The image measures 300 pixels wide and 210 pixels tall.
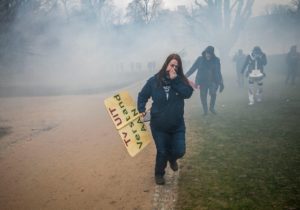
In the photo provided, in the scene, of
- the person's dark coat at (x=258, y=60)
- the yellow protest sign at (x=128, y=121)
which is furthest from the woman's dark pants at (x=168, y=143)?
the person's dark coat at (x=258, y=60)

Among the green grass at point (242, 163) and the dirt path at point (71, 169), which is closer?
the green grass at point (242, 163)

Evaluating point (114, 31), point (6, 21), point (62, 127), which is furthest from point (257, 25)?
point (62, 127)

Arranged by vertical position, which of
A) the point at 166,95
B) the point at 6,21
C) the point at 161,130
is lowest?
the point at 161,130

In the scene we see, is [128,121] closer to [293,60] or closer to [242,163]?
[242,163]

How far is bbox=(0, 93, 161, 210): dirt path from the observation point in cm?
426

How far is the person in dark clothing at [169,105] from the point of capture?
4.37 m

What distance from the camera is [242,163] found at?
5289 millimetres

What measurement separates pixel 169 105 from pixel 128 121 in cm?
74

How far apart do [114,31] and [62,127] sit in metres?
32.1

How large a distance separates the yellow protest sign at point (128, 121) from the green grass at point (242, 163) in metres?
0.86

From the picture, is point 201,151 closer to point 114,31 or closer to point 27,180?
point 27,180

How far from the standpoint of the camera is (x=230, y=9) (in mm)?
31125

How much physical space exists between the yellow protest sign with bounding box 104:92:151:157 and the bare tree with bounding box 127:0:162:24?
151 feet

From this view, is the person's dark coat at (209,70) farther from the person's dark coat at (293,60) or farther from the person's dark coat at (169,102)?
the person's dark coat at (293,60)
